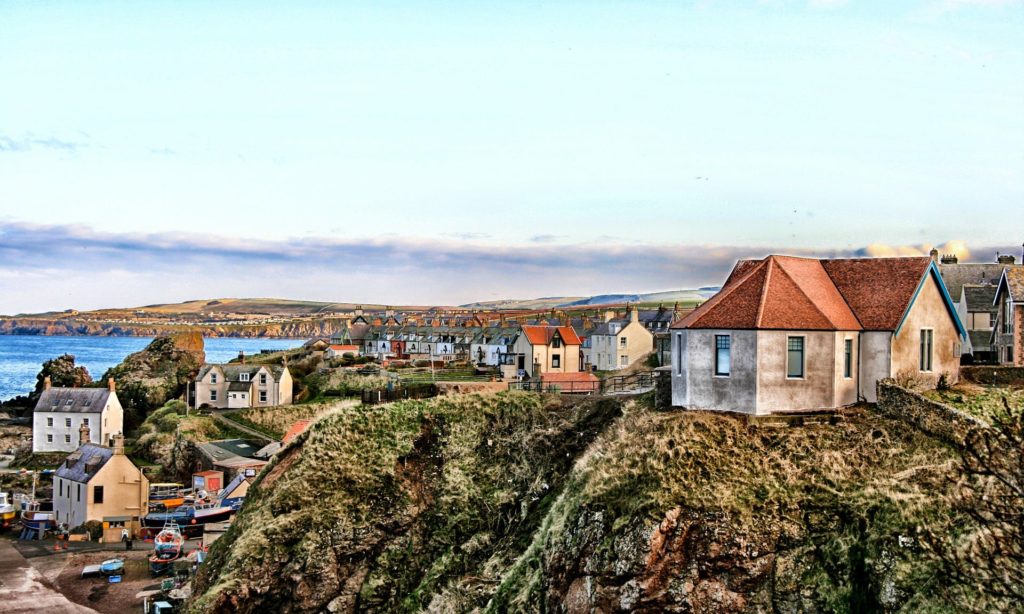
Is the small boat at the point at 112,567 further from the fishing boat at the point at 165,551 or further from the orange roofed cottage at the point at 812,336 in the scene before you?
the orange roofed cottage at the point at 812,336

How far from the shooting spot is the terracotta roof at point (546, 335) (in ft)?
241

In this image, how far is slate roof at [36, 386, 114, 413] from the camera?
73.2 metres

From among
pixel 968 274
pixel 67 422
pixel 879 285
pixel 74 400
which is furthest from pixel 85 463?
pixel 968 274

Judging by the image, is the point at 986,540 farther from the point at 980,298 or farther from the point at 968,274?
the point at 968,274

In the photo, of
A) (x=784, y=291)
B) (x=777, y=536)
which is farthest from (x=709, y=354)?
(x=777, y=536)

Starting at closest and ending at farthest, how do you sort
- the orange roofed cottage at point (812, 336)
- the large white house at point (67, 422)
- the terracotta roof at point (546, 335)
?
the orange roofed cottage at point (812, 336)
the large white house at point (67, 422)
the terracotta roof at point (546, 335)

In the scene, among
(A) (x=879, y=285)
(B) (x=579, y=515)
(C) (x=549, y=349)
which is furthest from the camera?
(C) (x=549, y=349)

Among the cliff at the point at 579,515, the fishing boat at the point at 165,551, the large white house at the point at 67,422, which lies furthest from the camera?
the large white house at the point at 67,422

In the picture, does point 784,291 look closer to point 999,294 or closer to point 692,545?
point 692,545

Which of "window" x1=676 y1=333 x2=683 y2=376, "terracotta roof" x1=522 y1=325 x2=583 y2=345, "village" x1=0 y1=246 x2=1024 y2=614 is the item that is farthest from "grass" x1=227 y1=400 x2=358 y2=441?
"window" x1=676 y1=333 x2=683 y2=376

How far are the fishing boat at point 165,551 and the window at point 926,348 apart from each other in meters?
35.6

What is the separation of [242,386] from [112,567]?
34400 mm

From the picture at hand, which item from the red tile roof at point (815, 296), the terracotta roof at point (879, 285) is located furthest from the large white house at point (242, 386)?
the terracotta roof at point (879, 285)

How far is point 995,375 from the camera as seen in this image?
34.8 metres
